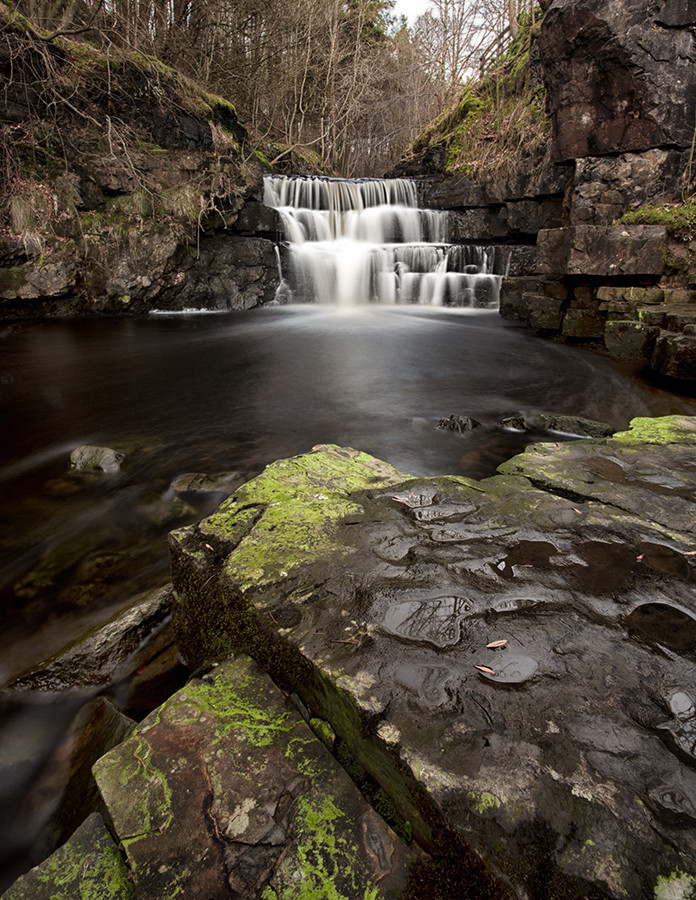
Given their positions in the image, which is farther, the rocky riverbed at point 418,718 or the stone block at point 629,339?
the stone block at point 629,339

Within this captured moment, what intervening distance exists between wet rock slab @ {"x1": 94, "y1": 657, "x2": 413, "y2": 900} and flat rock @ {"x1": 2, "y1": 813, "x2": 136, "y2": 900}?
9 cm

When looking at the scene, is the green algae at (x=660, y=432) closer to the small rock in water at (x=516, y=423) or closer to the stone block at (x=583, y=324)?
the small rock in water at (x=516, y=423)

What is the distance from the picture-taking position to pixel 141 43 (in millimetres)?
12578

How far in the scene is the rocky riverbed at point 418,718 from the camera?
0.97 m

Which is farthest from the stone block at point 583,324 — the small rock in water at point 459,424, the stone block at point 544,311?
the small rock in water at point 459,424

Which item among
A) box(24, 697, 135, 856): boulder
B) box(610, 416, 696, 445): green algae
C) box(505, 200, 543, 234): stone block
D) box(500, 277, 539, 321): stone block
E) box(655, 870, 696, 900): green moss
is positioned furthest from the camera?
box(505, 200, 543, 234): stone block

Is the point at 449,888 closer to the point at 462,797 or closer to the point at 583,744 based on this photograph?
the point at 462,797

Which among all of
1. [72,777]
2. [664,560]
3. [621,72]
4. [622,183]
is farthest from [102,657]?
[621,72]

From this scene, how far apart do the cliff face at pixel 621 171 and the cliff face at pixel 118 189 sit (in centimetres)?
786

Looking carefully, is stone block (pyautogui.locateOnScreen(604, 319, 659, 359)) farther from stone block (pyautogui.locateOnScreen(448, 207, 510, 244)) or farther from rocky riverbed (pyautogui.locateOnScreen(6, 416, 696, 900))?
stone block (pyautogui.locateOnScreen(448, 207, 510, 244))

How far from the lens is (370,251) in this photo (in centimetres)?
1341

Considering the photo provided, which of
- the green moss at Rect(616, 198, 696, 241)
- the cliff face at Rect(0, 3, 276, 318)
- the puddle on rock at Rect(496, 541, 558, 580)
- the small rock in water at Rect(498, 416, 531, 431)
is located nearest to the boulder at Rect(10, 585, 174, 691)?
the puddle on rock at Rect(496, 541, 558, 580)

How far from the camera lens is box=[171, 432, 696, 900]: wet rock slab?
958 millimetres

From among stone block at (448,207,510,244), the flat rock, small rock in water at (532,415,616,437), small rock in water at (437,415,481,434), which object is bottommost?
small rock in water at (437,415,481,434)
